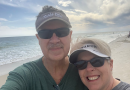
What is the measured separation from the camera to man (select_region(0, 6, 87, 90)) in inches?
56.4

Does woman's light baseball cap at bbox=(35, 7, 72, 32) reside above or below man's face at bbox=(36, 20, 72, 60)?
above

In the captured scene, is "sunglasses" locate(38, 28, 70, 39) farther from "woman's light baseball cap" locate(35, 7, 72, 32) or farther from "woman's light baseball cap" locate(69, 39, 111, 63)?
"woman's light baseball cap" locate(69, 39, 111, 63)

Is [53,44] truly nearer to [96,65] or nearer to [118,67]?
[96,65]

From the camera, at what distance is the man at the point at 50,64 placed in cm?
143

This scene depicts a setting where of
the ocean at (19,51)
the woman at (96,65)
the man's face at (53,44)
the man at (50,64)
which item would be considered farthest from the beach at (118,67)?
the man's face at (53,44)

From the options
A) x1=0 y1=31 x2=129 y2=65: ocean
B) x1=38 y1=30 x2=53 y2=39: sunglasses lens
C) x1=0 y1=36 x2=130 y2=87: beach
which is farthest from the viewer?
x1=0 y1=31 x2=129 y2=65: ocean

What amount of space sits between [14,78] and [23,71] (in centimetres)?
16

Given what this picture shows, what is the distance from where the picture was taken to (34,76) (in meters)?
1.47

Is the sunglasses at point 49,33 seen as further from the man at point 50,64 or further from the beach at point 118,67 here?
the beach at point 118,67

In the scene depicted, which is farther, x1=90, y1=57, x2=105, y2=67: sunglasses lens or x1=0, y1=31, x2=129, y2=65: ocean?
x1=0, y1=31, x2=129, y2=65: ocean

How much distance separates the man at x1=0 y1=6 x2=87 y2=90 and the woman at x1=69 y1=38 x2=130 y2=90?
25cm

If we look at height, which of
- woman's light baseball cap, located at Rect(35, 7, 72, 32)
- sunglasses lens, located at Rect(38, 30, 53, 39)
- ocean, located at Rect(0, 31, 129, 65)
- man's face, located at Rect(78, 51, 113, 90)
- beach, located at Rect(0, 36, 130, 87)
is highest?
woman's light baseball cap, located at Rect(35, 7, 72, 32)

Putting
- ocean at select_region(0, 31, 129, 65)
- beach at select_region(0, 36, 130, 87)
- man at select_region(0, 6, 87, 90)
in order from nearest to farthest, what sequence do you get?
man at select_region(0, 6, 87, 90)
beach at select_region(0, 36, 130, 87)
ocean at select_region(0, 31, 129, 65)

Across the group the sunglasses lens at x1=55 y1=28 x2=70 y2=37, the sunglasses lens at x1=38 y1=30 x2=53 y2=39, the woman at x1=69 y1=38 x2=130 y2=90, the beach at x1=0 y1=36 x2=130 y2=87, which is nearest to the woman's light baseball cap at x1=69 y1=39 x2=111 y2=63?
the woman at x1=69 y1=38 x2=130 y2=90
